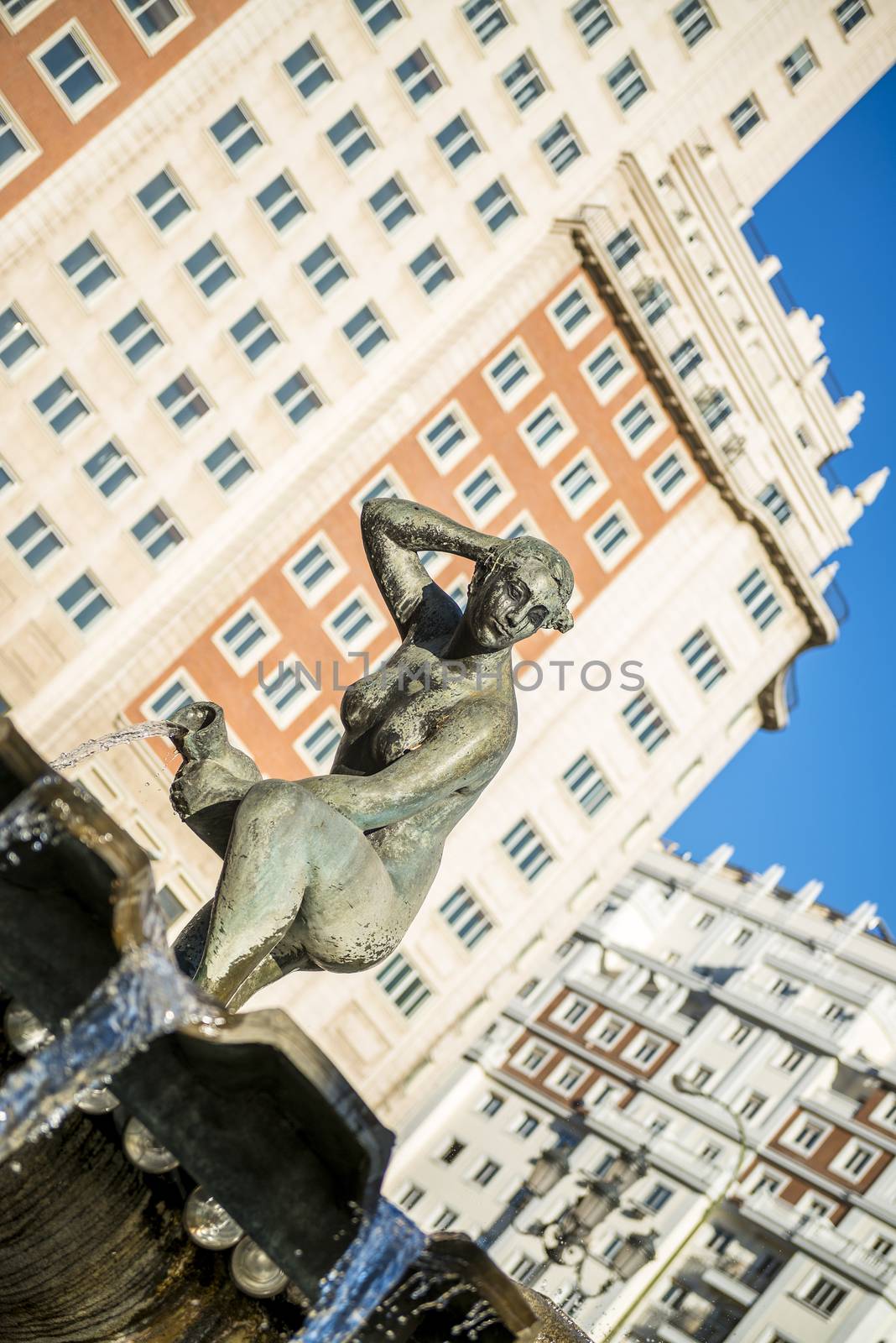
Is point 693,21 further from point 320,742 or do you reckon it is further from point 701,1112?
point 701,1112

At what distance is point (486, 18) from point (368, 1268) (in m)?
37.4

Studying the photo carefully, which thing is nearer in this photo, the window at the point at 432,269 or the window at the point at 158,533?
the window at the point at 158,533

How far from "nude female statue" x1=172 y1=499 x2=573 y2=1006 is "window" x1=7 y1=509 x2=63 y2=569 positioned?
28.3 metres

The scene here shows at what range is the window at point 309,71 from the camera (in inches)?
1414

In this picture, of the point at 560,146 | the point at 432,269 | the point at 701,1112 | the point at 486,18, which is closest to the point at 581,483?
the point at 432,269

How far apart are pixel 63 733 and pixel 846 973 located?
4187 centimetres

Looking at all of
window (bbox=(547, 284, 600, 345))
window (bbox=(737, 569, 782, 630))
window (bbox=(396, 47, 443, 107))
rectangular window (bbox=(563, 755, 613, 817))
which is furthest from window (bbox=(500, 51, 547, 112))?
rectangular window (bbox=(563, 755, 613, 817))

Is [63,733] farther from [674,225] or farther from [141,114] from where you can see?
[674,225]

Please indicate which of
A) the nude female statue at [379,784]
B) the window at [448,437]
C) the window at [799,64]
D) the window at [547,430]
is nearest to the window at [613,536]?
the window at [547,430]

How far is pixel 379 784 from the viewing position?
6289 millimetres

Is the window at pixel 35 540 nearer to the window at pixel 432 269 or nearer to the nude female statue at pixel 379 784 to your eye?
the window at pixel 432 269

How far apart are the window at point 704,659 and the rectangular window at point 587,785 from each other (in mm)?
4189

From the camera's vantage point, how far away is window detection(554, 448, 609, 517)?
41.7 meters

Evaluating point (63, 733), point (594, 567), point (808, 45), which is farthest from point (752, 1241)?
point (808, 45)
